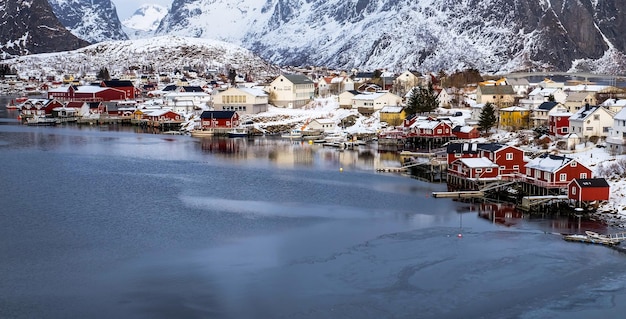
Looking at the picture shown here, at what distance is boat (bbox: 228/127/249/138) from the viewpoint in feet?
139

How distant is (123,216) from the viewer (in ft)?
68.9

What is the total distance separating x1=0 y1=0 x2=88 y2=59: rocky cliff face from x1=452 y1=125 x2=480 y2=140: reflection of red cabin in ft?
317

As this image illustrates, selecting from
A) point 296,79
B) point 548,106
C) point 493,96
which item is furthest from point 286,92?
point 548,106

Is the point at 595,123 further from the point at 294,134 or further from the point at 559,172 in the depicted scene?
the point at 294,134

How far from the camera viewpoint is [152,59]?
3610 inches

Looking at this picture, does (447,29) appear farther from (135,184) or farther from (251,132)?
(135,184)

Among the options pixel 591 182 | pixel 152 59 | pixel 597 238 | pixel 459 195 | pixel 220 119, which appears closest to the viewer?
pixel 597 238

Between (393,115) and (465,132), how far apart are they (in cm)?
845

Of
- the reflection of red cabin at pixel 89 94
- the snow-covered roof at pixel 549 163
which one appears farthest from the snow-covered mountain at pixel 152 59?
the snow-covered roof at pixel 549 163

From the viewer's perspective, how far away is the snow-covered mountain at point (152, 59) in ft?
289

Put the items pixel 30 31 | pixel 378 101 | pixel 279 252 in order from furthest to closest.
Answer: pixel 30 31
pixel 378 101
pixel 279 252

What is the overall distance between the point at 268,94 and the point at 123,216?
1226 inches

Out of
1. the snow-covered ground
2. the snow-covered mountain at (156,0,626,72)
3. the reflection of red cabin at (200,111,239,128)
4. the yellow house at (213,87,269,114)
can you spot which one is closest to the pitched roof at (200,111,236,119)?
the reflection of red cabin at (200,111,239,128)

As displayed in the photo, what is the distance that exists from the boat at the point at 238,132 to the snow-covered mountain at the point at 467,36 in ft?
174
